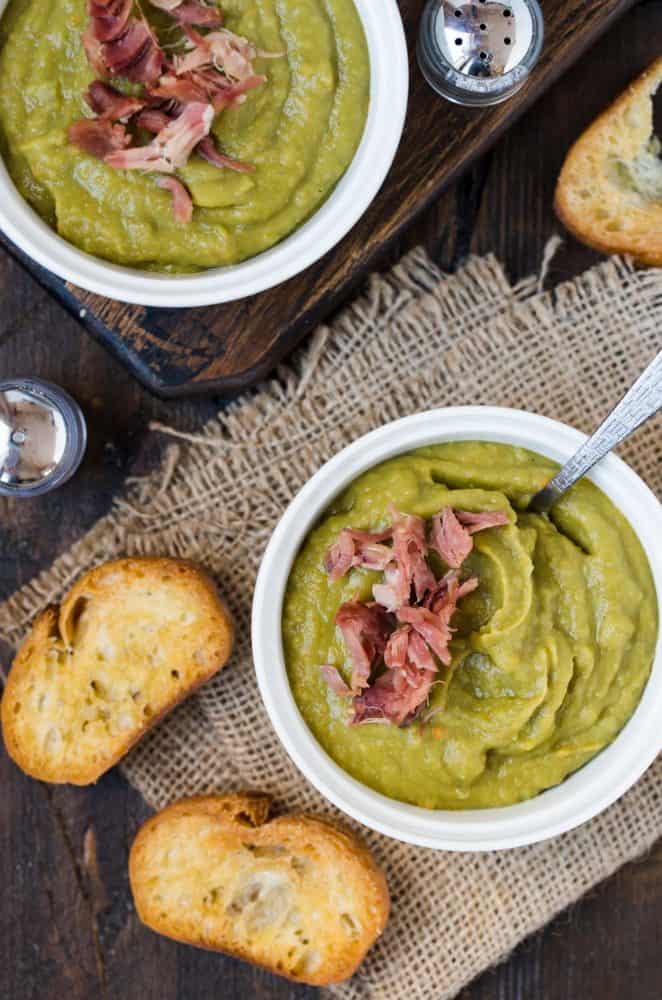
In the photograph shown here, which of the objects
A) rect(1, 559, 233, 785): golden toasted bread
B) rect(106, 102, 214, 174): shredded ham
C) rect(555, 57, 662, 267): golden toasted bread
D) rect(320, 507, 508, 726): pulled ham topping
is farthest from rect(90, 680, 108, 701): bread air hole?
rect(555, 57, 662, 267): golden toasted bread

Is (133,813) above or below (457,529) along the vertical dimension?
below

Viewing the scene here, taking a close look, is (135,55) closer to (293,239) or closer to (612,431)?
(293,239)

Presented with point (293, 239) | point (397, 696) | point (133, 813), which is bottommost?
point (133, 813)

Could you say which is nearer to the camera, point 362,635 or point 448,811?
point 362,635

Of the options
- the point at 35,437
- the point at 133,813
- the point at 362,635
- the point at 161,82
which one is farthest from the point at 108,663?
the point at 161,82

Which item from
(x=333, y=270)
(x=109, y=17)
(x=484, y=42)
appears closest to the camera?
(x=109, y=17)

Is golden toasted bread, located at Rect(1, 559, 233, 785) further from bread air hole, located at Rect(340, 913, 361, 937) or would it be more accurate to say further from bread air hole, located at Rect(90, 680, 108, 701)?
bread air hole, located at Rect(340, 913, 361, 937)
